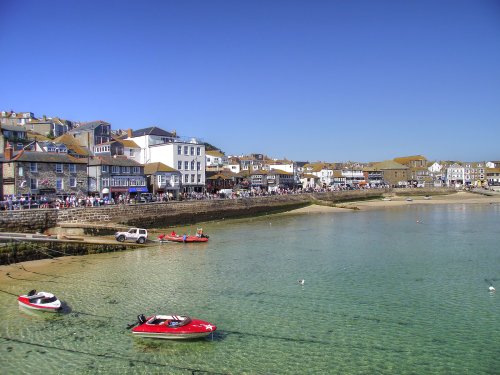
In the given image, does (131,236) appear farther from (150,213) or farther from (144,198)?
(144,198)

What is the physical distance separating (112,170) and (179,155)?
14354 mm

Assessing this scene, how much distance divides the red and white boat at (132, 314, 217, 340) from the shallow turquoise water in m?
0.40

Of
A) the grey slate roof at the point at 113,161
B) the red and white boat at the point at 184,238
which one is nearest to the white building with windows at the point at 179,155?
the grey slate roof at the point at 113,161

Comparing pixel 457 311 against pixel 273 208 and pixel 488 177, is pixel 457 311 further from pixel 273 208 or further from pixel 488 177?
pixel 488 177

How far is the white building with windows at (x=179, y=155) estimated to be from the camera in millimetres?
69688

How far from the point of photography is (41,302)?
19.2m

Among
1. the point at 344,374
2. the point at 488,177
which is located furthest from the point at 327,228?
the point at 488,177

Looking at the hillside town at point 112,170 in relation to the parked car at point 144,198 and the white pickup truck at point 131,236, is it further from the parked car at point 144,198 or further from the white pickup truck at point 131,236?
the white pickup truck at point 131,236

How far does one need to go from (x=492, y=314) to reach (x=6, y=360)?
19.9 meters

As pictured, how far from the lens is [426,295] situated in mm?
21641

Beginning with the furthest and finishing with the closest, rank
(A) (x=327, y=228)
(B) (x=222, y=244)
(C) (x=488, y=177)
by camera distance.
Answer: (C) (x=488, y=177)
(A) (x=327, y=228)
(B) (x=222, y=244)

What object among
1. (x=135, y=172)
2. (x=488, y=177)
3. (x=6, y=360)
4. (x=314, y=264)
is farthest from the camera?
(x=488, y=177)

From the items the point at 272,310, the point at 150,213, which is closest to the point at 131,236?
the point at 150,213

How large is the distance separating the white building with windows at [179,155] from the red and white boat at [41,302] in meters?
50.3
